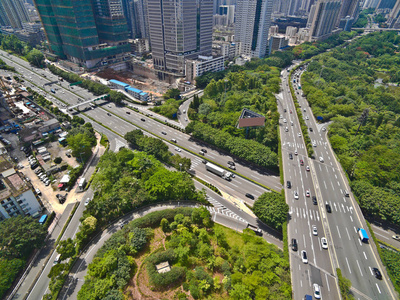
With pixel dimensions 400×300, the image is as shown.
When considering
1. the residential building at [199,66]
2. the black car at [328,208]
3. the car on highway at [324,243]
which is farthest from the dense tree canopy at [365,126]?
the residential building at [199,66]

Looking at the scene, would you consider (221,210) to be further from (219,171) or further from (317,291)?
(317,291)

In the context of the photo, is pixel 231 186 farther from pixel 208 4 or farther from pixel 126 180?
pixel 208 4

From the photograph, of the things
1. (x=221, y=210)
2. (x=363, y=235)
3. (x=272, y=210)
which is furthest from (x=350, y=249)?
(x=221, y=210)

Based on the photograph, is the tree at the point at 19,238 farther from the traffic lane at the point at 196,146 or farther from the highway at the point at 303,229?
the highway at the point at 303,229

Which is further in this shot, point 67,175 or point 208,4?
point 208,4

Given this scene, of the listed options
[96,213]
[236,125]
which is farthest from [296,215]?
[96,213]

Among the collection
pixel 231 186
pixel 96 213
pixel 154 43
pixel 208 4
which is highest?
pixel 208 4
